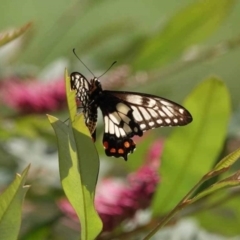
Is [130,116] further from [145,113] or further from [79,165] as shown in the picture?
[79,165]

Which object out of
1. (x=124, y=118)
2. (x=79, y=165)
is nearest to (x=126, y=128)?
(x=124, y=118)

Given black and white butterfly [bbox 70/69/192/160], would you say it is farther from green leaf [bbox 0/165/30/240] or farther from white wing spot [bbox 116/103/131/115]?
green leaf [bbox 0/165/30/240]

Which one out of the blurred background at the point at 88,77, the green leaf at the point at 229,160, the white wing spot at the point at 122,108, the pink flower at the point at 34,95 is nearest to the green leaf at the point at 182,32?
the blurred background at the point at 88,77

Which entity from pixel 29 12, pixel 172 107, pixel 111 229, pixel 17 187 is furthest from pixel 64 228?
pixel 29 12

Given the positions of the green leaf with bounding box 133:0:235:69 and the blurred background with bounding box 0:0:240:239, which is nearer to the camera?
the blurred background with bounding box 0:0:240:239

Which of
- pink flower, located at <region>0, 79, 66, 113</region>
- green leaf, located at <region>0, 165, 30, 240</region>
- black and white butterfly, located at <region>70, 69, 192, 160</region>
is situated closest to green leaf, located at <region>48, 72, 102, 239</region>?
green leaf, located at <region>0, 165, 30, 240</region>
